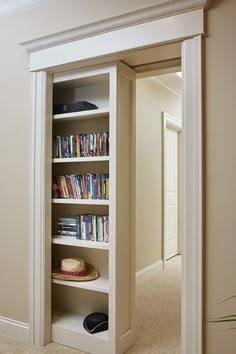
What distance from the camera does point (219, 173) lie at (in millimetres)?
1778

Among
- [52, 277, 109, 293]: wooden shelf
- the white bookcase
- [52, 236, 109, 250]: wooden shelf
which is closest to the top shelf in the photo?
the white bookcase

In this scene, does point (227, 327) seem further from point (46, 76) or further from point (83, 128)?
point (46, 76)

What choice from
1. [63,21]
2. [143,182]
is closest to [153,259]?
[143,182]

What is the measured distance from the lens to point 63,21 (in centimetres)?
228

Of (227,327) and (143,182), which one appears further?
(143,182)

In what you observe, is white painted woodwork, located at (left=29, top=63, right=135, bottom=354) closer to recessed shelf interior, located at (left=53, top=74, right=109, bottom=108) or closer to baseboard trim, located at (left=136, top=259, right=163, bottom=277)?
recessed shelf interior, located at (left=53, top=74, right=109, bottom=108)

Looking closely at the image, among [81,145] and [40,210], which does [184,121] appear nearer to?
[81,145]

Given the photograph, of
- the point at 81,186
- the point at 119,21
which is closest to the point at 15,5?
the point at 119,21

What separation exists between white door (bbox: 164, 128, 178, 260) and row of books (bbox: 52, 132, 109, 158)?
8.11 ft

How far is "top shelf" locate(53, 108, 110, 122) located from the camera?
7.45 ft

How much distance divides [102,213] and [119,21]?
139 centimetres

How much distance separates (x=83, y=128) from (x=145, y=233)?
1.96 m

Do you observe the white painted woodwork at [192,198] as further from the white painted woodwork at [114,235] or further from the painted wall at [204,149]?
the white painted woodwork at [114,235]

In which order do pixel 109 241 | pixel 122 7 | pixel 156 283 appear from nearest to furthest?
pixel 122 7 < pixel 109 241 < pixel 156 283
